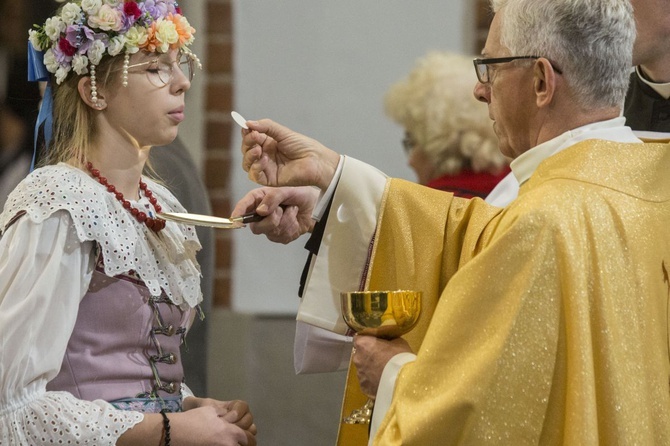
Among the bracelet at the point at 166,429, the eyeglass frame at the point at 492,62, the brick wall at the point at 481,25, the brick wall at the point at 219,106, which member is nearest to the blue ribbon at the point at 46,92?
the bracelet at the point at 166,429

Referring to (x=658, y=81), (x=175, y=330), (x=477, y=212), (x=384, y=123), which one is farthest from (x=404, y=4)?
(x=175, y=330)

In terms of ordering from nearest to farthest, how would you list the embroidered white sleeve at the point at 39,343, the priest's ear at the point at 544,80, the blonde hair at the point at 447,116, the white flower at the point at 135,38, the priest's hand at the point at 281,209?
the embroidered white sleeve at the point at 39,343, the priest's ear at the point at 544,80, the white flower at the point at 135,38, the priest's hand at the point at 281,209, the blonde hair at the point at 447,116

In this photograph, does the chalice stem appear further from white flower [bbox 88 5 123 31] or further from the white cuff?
white flower [bbox 88 5 123 31]

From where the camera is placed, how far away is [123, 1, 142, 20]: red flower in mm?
2375

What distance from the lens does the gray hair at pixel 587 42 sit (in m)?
2.24

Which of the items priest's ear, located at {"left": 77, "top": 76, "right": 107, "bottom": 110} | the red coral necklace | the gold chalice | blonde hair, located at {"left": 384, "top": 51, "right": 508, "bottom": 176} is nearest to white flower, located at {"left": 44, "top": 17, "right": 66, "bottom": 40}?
priest's ear, located at {"left": 77, "top": 76, "right": 107, "bottom": 110}

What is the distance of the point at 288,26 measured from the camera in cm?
457

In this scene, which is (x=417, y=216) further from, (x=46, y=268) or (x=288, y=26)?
(x=288, y=26)

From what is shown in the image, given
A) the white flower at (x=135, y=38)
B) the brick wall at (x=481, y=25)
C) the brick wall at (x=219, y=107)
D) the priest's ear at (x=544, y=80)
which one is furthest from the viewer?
the brick wall at (x=481, y=25)

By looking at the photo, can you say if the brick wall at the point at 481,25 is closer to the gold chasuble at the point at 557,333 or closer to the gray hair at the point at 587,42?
the gray hair at the point at 587,42

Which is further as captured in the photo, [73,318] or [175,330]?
[175,330]

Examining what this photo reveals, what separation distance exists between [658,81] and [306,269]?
1043mm

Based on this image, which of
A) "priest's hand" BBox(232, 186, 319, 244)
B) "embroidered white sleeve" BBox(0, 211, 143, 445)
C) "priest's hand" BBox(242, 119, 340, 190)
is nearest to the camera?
"embroidered white sleeve" BBox(0, 211, 143, 445)

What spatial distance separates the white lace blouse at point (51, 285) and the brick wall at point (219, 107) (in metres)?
2.18
